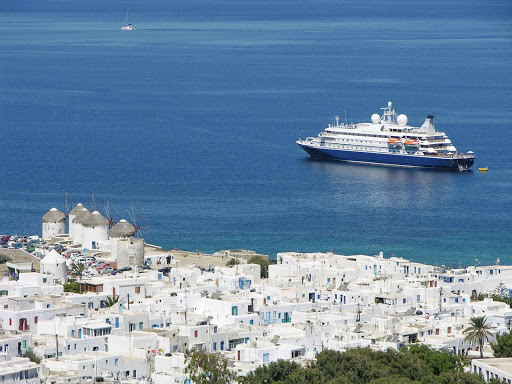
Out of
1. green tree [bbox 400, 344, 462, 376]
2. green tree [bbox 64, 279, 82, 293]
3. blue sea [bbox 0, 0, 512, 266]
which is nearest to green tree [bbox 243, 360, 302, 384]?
green tree [bbox 400, 344, 462, 376]

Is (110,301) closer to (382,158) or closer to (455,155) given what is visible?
(455,155)

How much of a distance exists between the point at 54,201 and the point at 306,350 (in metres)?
48.5

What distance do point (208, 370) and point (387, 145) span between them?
263 ft

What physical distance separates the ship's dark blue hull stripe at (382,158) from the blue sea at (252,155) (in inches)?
50.5

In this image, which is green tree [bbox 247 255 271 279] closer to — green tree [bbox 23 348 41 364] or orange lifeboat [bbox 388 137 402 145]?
green tree [bbox 23 348 41 364]

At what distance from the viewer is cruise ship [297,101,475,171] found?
10925 cm

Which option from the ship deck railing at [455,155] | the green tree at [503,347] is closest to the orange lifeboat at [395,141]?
the ship deck railing at [455,155]

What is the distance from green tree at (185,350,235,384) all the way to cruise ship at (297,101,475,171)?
75.4 metres

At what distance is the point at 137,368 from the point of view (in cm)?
3459

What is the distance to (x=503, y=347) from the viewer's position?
37125 millimetres

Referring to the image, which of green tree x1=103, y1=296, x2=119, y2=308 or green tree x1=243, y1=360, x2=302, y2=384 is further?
green tree x1=103, y1=296, x2=119, y2=308

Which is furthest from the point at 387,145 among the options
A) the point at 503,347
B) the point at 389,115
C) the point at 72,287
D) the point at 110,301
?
the point at 503,347

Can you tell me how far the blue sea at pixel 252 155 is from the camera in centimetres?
7638

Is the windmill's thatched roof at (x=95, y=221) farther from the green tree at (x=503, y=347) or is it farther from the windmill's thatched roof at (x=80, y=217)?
the green tree at (x=503, y=347)
